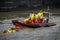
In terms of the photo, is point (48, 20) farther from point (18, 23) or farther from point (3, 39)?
point (3, 39)

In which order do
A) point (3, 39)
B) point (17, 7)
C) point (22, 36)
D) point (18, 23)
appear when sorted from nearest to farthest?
point (3, 39) → point (22, 36) → point (18, 23) → point (17, 7)

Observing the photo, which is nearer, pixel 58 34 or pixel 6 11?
pixel 58 34

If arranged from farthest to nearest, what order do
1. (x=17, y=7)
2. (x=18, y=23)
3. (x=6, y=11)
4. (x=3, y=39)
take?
(x=17, y=7) → (x=6, y=11) → (x=18, y=23) → (x=3, y=39)

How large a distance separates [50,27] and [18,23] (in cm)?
473

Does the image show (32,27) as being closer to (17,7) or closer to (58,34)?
(58,34)

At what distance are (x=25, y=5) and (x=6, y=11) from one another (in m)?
8.48

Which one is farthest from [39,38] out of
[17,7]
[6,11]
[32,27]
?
[17,7]

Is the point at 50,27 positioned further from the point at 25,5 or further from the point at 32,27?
the point at 25,5

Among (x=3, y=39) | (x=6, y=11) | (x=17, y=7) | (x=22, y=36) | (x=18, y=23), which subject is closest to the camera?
(x=3, y=39)

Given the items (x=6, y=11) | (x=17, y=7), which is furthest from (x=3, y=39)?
(x=17, y=7)

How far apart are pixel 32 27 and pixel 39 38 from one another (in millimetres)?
7652

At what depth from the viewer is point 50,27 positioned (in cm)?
4775

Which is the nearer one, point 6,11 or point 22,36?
point 22,36

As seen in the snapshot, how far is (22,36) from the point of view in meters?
41.0
